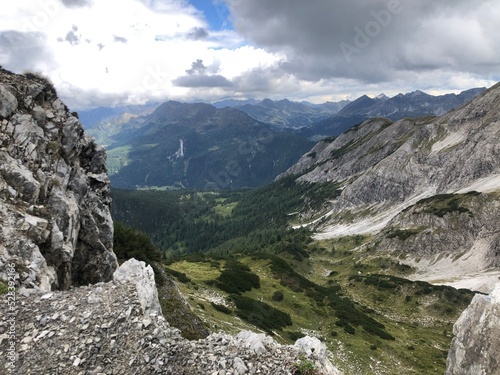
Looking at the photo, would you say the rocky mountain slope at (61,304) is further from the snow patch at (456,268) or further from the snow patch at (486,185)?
the snow patch at (486,185)

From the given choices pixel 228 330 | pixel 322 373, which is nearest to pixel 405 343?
pixel 228 330

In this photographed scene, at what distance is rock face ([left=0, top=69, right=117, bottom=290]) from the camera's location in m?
19.7

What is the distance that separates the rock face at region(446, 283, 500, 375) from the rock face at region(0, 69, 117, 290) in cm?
2620

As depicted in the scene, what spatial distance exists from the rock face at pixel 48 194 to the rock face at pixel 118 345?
4271mm

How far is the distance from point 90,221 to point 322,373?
26.1m

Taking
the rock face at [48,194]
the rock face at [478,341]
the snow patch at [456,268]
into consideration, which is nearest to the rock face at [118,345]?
the rock face at [48,194]

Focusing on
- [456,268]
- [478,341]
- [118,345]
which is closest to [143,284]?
[118,345]

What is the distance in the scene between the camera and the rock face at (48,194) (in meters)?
19.7

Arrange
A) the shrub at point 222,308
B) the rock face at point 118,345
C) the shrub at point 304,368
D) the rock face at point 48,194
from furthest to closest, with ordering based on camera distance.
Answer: the shrub at point 222,308 → the rock face at point 48,194 → the shrub at point 304,368 → the rock face at point 118,345

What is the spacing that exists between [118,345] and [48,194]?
16.6 m

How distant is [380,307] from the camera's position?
3812 inches

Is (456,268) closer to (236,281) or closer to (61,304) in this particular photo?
(236,281)

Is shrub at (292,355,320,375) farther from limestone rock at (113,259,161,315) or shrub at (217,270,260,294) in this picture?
shrub at (217,270,260,294)

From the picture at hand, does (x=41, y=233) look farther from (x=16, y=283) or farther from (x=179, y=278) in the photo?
(x=179, y=278)
